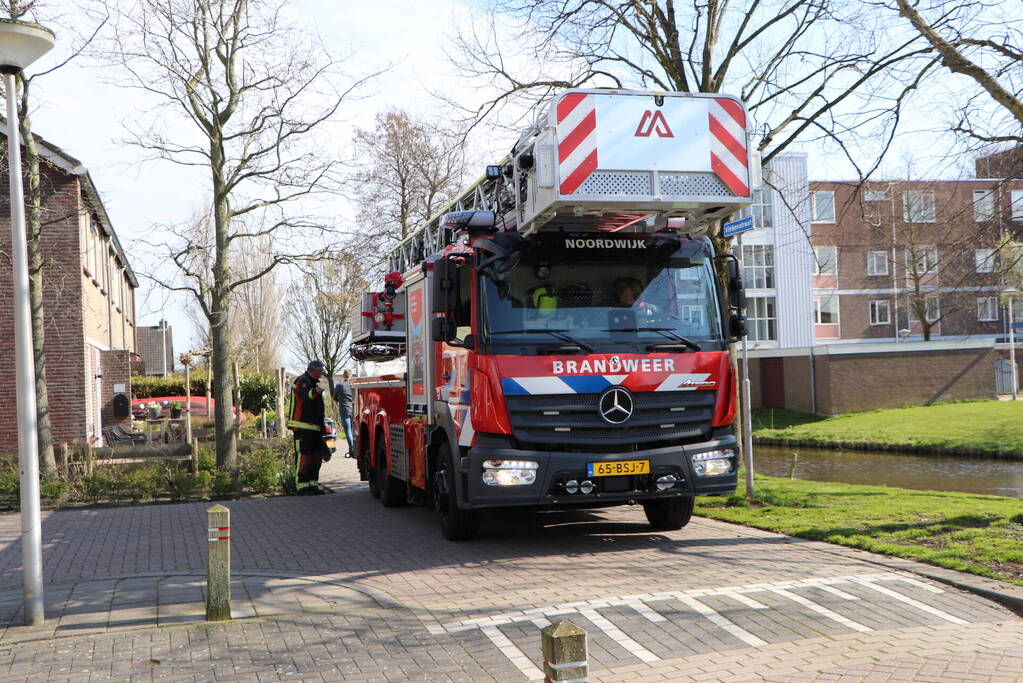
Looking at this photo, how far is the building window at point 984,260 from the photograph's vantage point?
1241 centimetres

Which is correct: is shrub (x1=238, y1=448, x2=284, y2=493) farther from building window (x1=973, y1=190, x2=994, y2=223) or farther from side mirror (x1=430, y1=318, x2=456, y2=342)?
building window (x1=973, y1=190, x2=994, y2=223)

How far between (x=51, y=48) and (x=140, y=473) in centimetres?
867

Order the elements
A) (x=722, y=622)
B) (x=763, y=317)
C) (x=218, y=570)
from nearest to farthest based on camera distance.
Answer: (x=722, y=622) < (x=218, y=570) < (x=763, y=317)

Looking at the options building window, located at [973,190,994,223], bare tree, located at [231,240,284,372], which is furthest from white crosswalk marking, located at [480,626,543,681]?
bare tree, located at [231,240,284,372]

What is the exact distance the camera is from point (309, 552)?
30.5 ft

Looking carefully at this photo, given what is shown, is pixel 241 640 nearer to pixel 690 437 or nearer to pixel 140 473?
pixel 690 437

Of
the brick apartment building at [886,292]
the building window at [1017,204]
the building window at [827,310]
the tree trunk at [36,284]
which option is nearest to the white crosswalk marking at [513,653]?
the building window at [1017,204]

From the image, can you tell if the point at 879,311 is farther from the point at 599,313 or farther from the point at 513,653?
the point at 513,653

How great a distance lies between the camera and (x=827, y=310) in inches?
2062

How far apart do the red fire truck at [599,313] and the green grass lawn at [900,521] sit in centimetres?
142

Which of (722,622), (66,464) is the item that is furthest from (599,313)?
(66,464)

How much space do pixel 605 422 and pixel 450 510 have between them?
1993mm

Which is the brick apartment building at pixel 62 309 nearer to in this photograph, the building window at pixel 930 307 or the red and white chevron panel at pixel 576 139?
the red and white chevron panel at pixel 576 139

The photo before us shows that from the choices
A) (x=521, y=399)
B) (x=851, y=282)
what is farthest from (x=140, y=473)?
(x=851, y=282)
